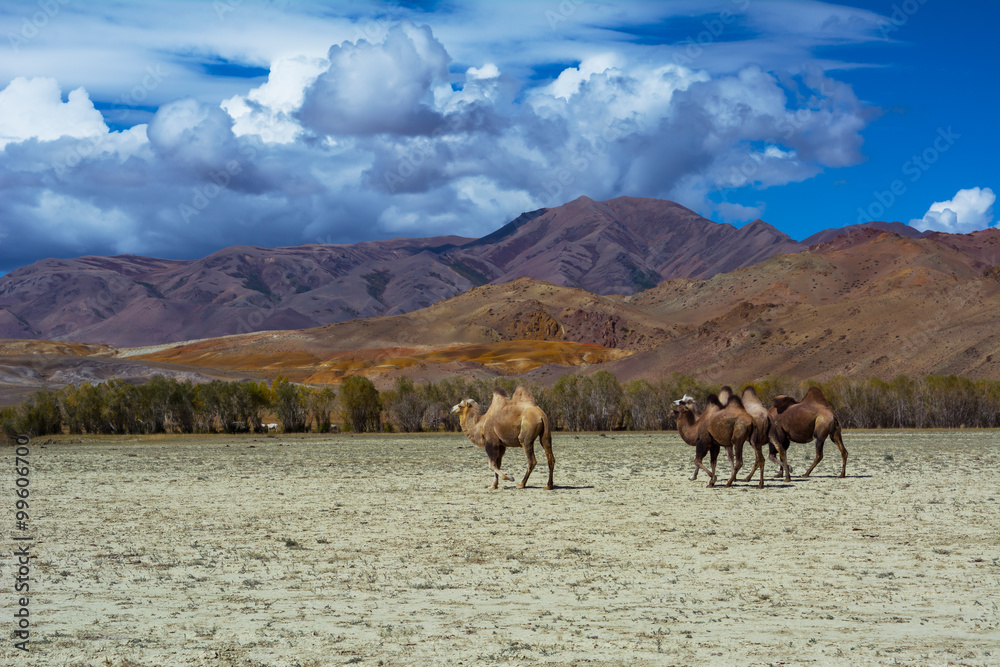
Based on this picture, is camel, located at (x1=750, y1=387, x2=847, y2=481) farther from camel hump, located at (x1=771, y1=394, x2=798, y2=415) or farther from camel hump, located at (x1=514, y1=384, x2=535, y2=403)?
camel hump, located at (x1=514, y1=384, x2=535, y2=403)

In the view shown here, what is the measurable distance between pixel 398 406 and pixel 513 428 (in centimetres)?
4017

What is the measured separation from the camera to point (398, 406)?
60531 mm

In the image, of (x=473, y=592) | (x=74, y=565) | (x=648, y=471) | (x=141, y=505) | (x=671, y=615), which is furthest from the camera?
(x=648, y=471)

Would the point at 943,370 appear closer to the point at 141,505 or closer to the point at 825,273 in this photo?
the point at 141,505

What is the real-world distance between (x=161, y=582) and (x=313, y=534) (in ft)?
12.7

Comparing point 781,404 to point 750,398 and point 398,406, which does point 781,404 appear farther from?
point 398,406

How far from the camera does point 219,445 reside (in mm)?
45719

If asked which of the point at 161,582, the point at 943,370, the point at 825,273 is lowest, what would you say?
the point at 161,582

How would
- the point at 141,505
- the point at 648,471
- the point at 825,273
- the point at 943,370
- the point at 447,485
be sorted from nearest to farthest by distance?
the point at 141,505 < the point at 447,485 < the point at 648,471 < the point at 943,370 < the point at 825,273

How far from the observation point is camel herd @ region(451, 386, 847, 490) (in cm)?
2095

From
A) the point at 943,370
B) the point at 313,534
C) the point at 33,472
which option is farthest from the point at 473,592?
the point at 943,370

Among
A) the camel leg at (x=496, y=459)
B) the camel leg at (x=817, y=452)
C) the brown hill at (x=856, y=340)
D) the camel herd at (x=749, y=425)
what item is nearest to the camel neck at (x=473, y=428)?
the camel leg at (x=496, y=459)

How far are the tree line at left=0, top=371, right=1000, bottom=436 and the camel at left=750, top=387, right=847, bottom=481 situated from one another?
3394cm

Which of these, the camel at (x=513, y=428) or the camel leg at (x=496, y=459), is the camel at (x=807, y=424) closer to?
the camel at (x=513, y=428)
